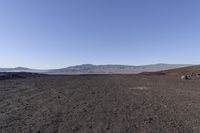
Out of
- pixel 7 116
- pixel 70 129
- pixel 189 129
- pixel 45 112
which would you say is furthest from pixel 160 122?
pixel 7 116

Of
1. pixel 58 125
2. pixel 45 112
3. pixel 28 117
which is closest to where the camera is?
pixel 58 125

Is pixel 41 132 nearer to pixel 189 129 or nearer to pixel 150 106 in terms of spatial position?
pixel 189 129

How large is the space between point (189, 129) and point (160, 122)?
3.25ft

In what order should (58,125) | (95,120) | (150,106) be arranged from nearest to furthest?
(58,125) < (95,120) < (150,106)

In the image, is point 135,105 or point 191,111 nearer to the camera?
point 191,111

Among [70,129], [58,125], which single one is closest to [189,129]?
[70,129]

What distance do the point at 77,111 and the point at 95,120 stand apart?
1.74 meters

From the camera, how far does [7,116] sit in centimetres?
852

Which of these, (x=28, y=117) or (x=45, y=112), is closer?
(x=28, y=117)

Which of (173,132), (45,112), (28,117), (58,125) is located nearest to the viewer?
(173,132)

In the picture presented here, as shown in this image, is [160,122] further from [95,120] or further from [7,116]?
[7,116]

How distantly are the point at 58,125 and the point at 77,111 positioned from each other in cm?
224

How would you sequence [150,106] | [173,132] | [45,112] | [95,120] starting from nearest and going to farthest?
[173,132] < [95,120] < [45,112] < [150,106]

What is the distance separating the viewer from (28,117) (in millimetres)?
8312
